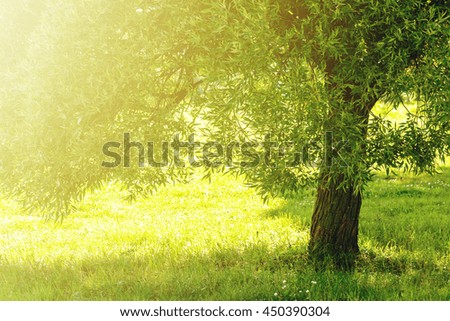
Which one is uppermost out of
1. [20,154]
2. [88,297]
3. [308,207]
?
[20,154]

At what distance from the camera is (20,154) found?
27.6 ft

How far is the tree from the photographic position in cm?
723

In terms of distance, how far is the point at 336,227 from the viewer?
32.4ft

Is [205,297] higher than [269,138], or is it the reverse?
[269,138]

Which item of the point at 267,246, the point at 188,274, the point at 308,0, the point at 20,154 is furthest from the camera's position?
the point at 267,246

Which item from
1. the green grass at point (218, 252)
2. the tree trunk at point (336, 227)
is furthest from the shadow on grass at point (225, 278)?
the tree trunk at point (336, 227)

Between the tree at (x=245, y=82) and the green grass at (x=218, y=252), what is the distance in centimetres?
186

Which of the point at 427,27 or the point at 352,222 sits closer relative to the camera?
the point at 427,27

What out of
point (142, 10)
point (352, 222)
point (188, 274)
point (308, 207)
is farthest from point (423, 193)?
point (142, 10)

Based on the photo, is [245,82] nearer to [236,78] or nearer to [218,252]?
[236,78]

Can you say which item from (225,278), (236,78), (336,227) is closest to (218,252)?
(225,278)

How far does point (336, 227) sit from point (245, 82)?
3.75 m

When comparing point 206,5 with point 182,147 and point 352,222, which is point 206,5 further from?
point 352,222

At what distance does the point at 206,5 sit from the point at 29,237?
7.41m
